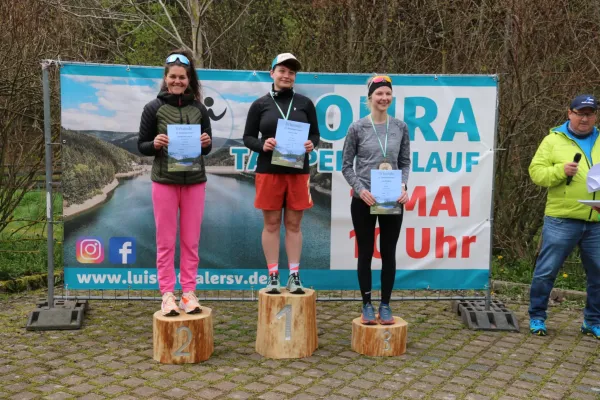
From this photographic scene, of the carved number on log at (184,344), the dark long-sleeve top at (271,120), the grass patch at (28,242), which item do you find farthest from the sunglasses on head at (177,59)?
the grass patch at (28,242)

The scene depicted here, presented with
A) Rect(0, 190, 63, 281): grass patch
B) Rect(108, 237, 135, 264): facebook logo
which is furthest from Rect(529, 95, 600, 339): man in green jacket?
Rect(0, 190, 63, 281): grass patch

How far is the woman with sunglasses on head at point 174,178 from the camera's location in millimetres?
4777

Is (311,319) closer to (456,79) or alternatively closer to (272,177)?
(272,177)

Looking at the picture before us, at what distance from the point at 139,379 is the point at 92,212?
194 cm

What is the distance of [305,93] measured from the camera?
18.9 ft

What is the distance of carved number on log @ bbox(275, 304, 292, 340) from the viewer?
4.81 meters

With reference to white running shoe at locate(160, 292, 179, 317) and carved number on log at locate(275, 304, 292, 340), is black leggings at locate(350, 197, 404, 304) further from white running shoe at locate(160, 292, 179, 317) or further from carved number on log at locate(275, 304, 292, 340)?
white running shoe at locate(160, 292, 179, 317)

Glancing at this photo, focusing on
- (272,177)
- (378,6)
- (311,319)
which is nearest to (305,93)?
(272,177)

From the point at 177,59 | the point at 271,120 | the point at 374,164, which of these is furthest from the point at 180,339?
the point at 177,59

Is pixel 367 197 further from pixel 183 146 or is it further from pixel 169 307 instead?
pixel 169 307

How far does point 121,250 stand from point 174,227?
Result: 1145 millimetres

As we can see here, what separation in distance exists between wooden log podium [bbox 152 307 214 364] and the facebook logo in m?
1.25

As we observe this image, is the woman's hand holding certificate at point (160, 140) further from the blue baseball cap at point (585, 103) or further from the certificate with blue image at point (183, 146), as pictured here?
the blue baseball cap at point (585, 103)

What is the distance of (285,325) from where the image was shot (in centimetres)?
481
